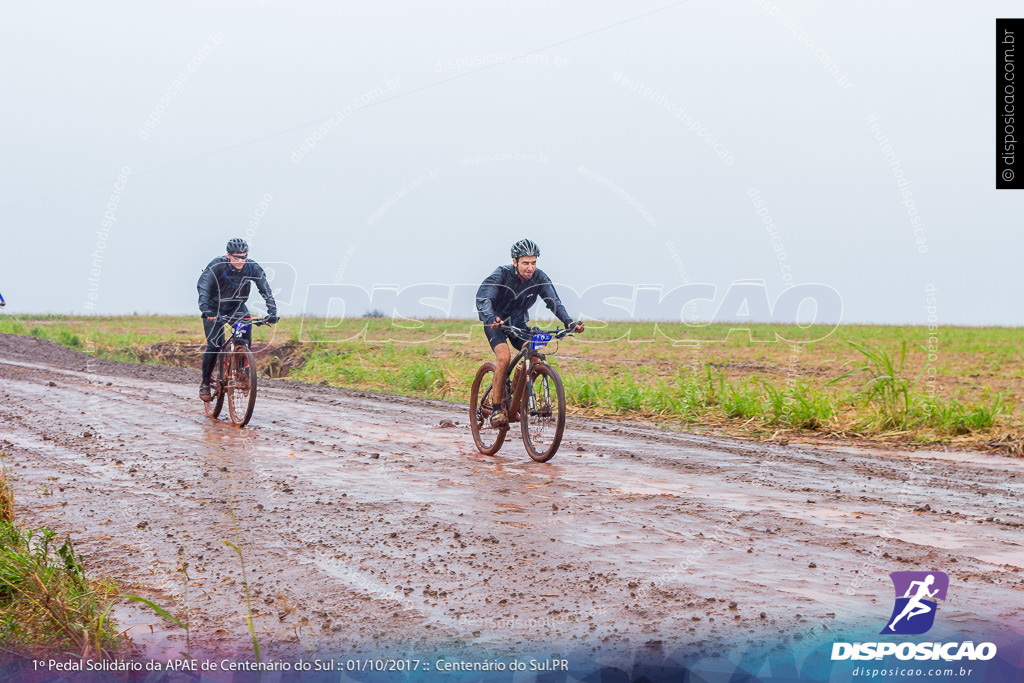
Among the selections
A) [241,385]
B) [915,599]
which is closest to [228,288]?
[241,385]

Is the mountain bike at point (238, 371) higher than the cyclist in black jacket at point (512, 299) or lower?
lower

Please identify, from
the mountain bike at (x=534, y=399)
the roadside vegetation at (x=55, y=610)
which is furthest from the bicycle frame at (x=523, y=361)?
the roadside vegetation at (x=55, y=610)

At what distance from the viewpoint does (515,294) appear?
9992 millimetres

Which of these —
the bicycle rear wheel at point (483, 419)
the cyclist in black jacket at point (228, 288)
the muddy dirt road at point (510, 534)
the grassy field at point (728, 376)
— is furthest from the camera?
the grassy field at point (728, 376)

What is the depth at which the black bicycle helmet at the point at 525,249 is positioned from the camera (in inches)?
383

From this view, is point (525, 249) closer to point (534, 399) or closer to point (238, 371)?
point (534, 399)

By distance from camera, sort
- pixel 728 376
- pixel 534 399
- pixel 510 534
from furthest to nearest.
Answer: pixel 728 376, pixel 534 399, pixel 510 534

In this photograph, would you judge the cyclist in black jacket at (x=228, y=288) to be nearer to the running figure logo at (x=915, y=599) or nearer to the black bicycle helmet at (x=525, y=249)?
the black bicycle helmet at (x=525, y=249)

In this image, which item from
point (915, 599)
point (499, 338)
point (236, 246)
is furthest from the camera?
point (236, 246)

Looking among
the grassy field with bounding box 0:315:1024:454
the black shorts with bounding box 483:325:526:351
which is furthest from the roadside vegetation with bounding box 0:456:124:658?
the black shorts with bounding box 483:325:526:351

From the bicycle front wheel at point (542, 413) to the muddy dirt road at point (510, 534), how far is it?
0.19 metres

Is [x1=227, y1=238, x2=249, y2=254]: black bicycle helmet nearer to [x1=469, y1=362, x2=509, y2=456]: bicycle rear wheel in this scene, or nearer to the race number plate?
[x1=469, y1=362, x2=509, y2=456]: bicycle rear wheel

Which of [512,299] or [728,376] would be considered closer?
[512,299]

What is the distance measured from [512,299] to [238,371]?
477 centimetres
